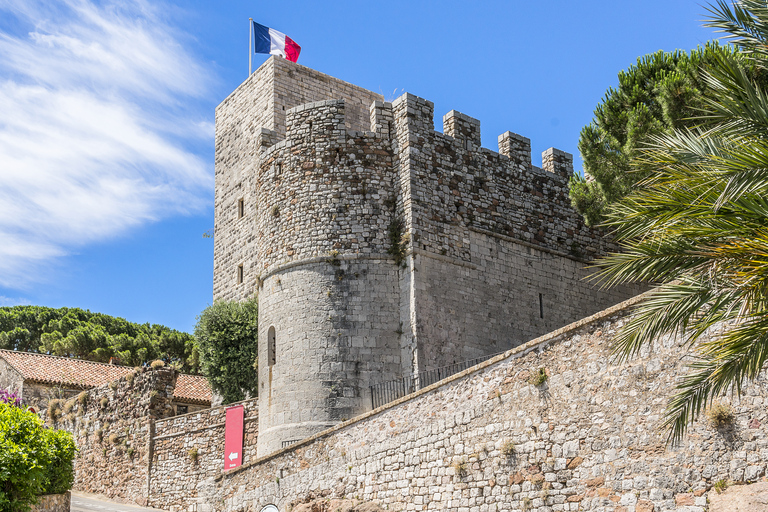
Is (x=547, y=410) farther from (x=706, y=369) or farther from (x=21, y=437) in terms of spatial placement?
(x=21, y=437)

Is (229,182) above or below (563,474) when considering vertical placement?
above

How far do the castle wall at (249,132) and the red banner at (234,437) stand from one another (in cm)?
504

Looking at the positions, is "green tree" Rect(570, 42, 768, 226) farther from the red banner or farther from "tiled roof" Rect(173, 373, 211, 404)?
"tiled roof" Rect(173, 373, 211, 404)

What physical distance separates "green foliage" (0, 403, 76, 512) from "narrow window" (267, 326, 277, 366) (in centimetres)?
660

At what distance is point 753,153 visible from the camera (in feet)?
22.1

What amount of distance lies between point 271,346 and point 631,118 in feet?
32.0

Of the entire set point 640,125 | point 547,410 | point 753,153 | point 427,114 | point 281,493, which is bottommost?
point 281,493

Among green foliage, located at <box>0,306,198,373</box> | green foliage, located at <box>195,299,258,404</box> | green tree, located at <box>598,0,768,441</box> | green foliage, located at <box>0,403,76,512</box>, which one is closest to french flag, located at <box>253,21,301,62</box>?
green foliage, located at <box>195,299,258,404</box>

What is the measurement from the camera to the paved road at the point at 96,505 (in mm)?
17922

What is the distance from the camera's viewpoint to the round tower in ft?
56.6

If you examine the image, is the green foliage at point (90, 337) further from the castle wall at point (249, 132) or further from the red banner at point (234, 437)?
the red banner at point (234, 437)

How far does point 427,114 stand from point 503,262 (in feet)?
13.7

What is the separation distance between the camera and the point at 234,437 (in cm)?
1866

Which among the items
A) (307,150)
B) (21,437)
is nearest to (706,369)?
(21,437)
